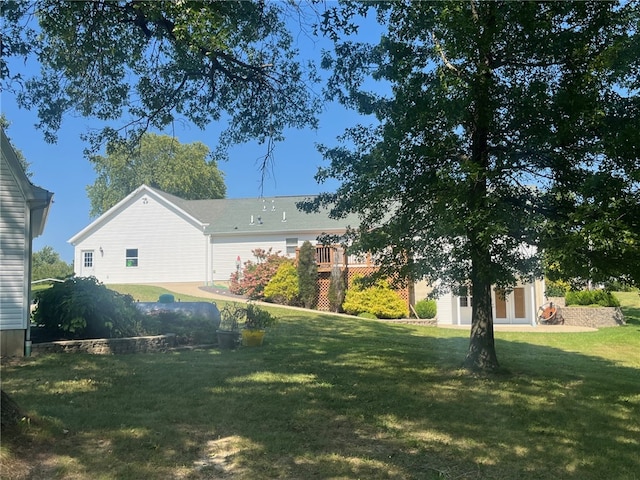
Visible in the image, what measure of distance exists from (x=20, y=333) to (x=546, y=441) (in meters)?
8.26

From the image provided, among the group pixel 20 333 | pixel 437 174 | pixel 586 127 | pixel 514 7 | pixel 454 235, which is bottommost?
pixel 20 333

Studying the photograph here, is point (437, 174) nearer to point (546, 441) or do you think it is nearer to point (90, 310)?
point (546, 441)

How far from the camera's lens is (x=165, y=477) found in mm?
3621

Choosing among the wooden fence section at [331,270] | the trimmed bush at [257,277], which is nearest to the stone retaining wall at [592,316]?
the wooden fence section at [331,270]

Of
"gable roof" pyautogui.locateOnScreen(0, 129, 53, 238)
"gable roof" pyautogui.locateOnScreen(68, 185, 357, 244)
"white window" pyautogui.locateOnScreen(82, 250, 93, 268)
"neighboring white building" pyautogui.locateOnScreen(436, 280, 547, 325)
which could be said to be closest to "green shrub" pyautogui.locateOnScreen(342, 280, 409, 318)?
"neighboring white building" pyautogui.locateOnScreen(436, 280, 547, 325)

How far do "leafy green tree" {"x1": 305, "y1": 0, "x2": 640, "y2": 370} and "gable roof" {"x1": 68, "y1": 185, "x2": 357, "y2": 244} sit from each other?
55.3ft

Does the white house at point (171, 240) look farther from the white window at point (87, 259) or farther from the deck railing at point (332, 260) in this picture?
the deck railing at point (332, 260)

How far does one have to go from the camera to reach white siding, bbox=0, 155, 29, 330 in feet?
27.9

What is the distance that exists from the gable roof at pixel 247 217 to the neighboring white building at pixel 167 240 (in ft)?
0.18

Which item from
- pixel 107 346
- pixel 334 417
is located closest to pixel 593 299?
pixel 334 417

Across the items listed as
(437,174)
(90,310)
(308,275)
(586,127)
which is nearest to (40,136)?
(90,310)

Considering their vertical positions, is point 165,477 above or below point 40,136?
below

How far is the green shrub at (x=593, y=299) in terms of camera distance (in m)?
19.5

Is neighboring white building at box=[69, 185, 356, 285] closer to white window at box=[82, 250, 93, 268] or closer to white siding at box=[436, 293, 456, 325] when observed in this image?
white window at box=[82, 250, 93, 268]
